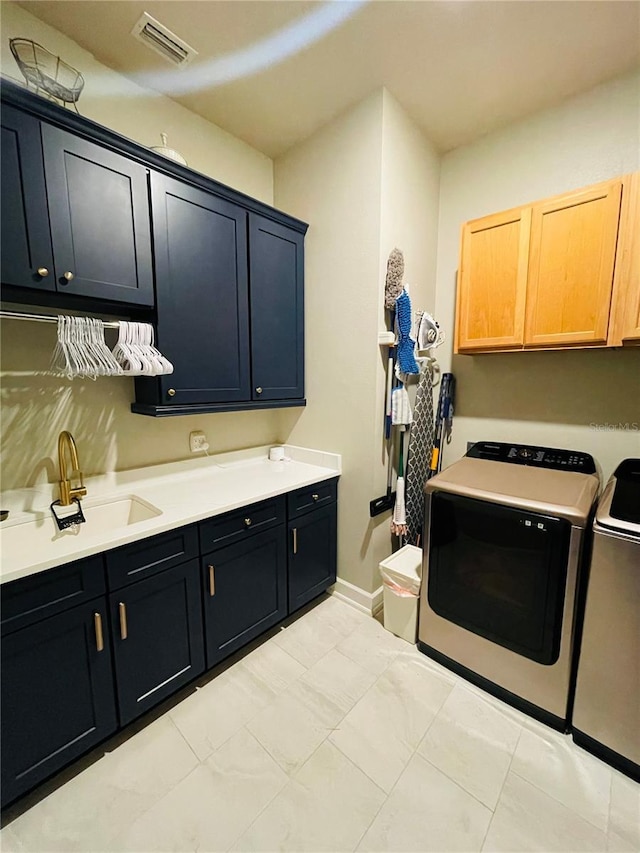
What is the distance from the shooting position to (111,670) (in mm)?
1293

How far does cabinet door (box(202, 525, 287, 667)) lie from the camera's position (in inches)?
62.5

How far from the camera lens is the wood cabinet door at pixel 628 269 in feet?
4.91

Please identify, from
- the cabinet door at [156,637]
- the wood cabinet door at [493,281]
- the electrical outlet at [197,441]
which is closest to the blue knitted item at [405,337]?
the wood cabinet door at [493,281]

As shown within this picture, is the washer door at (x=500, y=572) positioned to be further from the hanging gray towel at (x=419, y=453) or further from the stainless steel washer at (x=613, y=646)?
the hanging gray towel at (x=419, y=453)

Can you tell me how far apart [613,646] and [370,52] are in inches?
105

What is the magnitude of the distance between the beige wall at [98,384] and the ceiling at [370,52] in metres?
0.08

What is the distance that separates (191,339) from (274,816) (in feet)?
6.11

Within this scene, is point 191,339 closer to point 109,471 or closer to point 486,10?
point 109,471

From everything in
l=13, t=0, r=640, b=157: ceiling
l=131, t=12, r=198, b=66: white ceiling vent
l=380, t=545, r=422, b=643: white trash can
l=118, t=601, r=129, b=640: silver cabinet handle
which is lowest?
l=380, t=545, r=422, b=643: white trash can

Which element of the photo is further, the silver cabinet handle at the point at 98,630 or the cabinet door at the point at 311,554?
the cabinet door at the point at 311,554

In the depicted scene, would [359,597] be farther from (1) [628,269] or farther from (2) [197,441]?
(1) [628,269]

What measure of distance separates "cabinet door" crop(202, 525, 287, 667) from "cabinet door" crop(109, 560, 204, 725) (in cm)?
6

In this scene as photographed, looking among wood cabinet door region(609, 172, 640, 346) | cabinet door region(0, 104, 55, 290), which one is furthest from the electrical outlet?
wood cabinet door region(609, 172, 640, 346)

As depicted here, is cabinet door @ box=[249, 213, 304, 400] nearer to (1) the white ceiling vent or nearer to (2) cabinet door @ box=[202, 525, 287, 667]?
(1) the white ceiling vent
